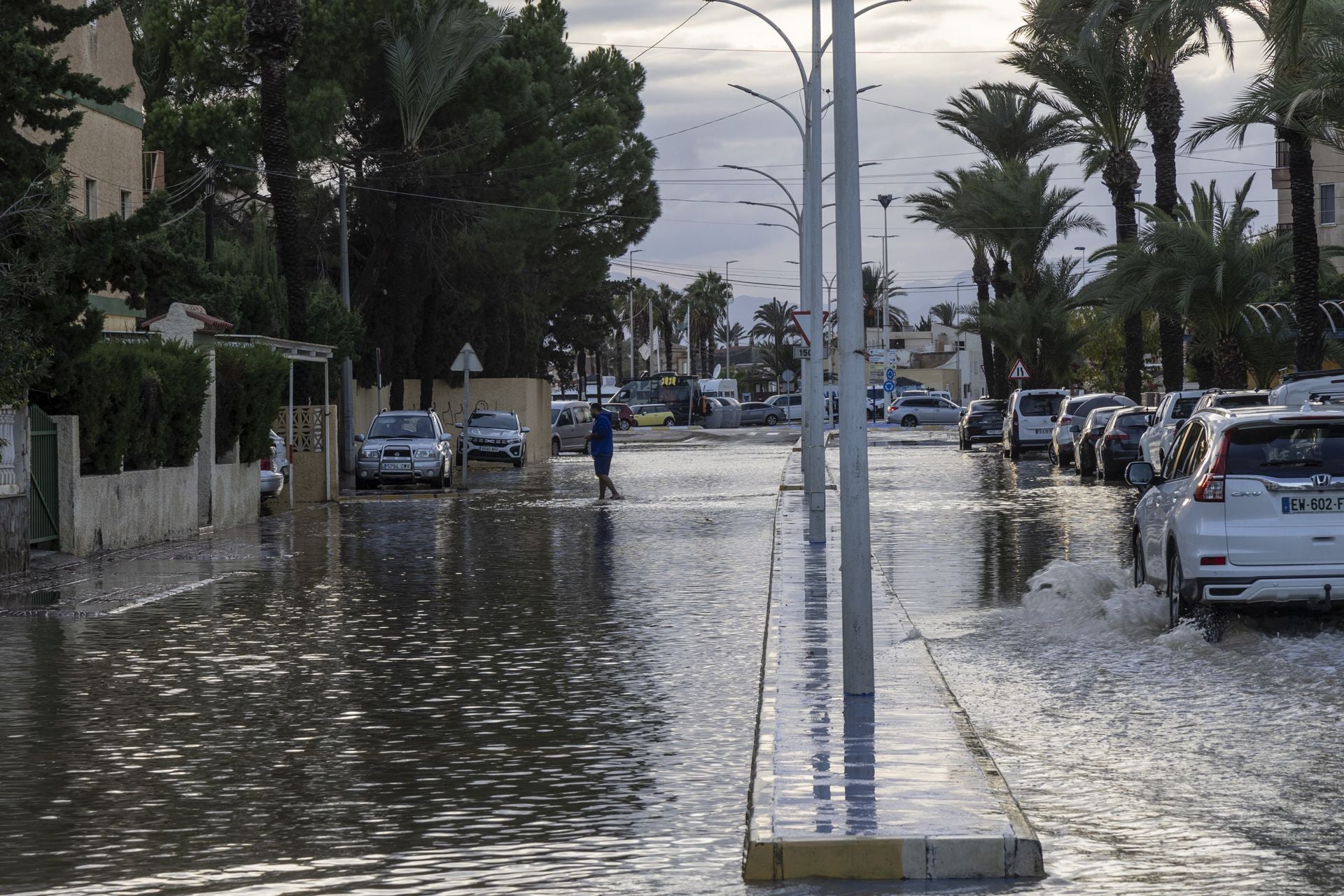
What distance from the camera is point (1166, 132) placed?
1560 inches

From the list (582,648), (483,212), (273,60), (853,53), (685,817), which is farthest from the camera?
(483,212)

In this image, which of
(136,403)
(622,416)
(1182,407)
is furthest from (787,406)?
(136,403)

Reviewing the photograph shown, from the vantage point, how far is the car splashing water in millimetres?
6711

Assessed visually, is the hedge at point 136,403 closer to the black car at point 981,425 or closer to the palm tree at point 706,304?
the black car at point 981,425

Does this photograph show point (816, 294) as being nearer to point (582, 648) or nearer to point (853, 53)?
point (582, 648)

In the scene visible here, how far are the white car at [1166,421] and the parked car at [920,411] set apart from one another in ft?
195

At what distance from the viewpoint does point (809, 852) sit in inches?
257

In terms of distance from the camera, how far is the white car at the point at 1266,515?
39.3ft

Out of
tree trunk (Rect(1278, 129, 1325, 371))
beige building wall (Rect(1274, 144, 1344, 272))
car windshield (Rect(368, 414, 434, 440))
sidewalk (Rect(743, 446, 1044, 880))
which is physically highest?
beige building wall (Rect(1274, 144, 1344, 272))

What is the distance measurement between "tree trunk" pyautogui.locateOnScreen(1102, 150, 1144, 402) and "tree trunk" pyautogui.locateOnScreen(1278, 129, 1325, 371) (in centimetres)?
1186

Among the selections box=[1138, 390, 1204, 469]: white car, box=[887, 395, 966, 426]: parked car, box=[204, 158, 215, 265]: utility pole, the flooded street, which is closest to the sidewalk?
the flooded street

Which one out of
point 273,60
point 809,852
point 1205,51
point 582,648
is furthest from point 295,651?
point 1205,51

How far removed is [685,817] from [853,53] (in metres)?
4.55

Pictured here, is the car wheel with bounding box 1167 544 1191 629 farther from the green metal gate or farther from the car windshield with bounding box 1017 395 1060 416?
the car windshield with bounding box 1017 395 1060 416
